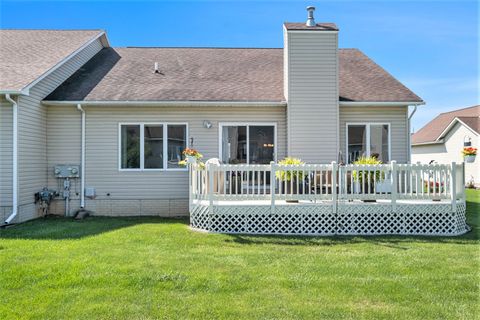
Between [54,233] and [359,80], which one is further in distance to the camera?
[359,80]

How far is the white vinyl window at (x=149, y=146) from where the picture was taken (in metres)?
10.2

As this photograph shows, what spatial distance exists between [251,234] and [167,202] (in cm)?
346

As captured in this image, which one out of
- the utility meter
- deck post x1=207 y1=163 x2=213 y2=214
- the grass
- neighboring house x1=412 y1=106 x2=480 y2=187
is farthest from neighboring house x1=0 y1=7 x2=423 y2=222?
neighboring house x1=412 y1=106 x2=480 y2=187

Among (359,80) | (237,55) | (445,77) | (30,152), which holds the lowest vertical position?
(30,152)

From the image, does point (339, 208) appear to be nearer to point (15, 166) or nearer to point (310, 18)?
point (310, 18)

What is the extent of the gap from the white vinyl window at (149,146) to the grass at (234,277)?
10.3 feet

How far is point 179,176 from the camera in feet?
33.5

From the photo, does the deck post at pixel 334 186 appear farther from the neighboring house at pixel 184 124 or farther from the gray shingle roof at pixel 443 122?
the gray shingle roof at pixel 443 122

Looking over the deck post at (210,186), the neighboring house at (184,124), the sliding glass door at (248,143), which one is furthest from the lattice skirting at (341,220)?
the sliding glass door at (248,143)

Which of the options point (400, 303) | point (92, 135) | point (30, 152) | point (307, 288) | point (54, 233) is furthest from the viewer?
point (92, 135)

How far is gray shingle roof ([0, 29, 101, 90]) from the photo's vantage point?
358 inches

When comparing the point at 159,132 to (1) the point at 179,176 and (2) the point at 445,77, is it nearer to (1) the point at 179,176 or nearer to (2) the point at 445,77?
(1) the point at 179,176

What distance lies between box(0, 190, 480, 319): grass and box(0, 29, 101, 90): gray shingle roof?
412 cm

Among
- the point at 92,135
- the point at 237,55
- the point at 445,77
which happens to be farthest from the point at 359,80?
the point at 445,77
